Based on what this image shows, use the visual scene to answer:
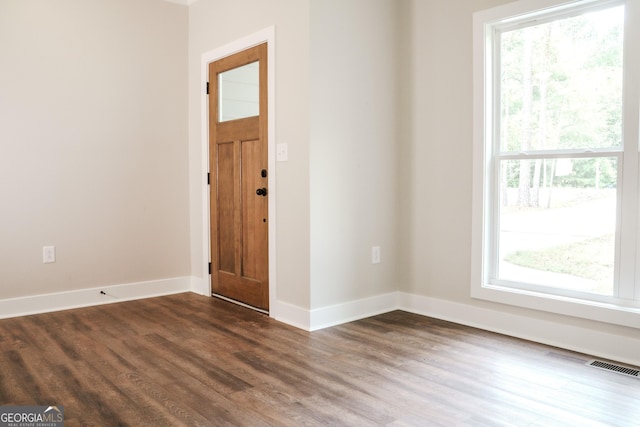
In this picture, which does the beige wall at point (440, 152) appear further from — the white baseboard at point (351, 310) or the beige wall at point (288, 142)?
the white baseboard at point (351, 310)

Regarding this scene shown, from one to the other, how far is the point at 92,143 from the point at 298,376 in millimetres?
2797

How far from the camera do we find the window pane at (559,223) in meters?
3.03

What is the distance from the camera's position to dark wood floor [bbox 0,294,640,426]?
2254mm

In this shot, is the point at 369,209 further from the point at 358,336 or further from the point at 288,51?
the point at 288,51

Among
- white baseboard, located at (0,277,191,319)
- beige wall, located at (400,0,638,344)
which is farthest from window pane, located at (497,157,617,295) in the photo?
white baseboard, located at (0,277,191,319)

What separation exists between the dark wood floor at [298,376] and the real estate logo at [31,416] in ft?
0.16

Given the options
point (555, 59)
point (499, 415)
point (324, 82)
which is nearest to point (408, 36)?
point (324, 82)

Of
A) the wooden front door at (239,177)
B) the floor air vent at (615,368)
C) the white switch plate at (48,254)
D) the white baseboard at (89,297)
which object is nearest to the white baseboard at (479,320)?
the floor air vent at (615,368)

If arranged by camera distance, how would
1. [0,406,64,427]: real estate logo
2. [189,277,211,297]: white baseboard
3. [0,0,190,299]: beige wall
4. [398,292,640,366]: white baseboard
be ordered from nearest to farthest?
1. [0,406,64,427]: real estate logo
2. [398,292,640,366]: white baseboard
3. [0,0,190,299]: beige wall
4. [189,277,211,297]: white baseboard

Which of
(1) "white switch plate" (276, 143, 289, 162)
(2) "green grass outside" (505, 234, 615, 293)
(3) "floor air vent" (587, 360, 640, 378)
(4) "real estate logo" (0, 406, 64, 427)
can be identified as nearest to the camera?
(4) "real estate logo" (0, 406, 64, 427)

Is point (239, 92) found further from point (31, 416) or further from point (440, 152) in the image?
point (31, 416)

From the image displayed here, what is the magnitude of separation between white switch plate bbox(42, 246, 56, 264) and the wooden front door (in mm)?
1276

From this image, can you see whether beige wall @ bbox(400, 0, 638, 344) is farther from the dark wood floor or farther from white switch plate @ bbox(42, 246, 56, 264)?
white switch plate @ bbox(42, 246, 56, 264)

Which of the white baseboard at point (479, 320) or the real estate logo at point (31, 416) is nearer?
the real estate logo at point (31, 416)
